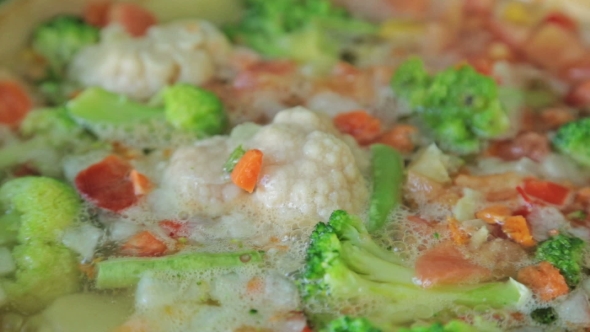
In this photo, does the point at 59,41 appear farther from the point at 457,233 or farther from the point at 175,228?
the point at 457,233

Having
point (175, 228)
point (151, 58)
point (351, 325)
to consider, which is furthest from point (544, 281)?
point (151, 58)

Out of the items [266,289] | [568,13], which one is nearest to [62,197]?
[266,289]

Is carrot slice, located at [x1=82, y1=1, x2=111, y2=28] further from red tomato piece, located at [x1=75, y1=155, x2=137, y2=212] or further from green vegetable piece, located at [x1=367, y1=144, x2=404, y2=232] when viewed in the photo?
green vegetable piece, located at [x1=367, y1=144, x2=404, y2=232]

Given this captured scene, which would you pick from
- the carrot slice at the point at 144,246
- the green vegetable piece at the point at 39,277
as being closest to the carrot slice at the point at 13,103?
the green vegetable piece at the point at 39,277

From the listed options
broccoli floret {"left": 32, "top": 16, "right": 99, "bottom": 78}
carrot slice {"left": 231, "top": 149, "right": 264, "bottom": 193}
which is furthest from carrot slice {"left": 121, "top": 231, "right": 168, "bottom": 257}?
broccoli floret {"left": 32, "top": 16, "right": 99, "bottom": 78}

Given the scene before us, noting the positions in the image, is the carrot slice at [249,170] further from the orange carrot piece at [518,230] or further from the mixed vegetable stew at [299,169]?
the orange carrot piece at [518,230]

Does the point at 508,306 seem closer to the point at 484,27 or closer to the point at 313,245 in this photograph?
the point at 313,245
